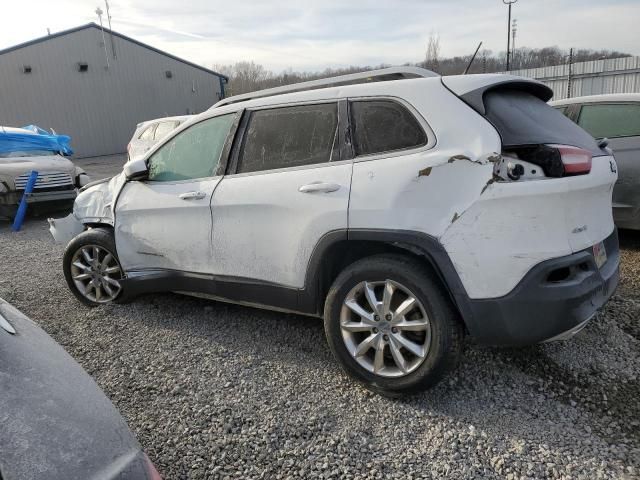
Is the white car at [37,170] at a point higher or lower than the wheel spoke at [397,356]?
higher

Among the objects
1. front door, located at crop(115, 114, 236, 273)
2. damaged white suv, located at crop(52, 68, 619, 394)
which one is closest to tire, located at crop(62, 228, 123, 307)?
front door, located at crop(115, 114, 236, 273)

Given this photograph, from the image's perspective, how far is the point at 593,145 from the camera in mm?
2893

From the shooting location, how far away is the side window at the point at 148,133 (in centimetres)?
1241

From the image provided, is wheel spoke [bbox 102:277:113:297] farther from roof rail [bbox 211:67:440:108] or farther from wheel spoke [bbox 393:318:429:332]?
wheel spoke [bbox 393:318:429:332]

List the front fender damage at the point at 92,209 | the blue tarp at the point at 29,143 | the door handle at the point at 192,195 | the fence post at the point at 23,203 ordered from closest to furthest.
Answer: the door handle at the point at 192,195 → the front fender damage at the point at 92,209 → the fence post at the point at 23,203 → the blue tarp at the point at 29,143

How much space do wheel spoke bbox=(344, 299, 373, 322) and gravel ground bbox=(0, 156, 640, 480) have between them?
49 cm

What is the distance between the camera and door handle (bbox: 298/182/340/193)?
2.86 metres

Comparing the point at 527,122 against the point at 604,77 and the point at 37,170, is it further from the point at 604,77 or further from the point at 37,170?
the point at 604,77

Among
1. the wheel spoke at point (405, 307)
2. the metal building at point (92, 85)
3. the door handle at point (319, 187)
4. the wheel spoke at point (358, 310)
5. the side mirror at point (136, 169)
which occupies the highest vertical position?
the metal building at point (92, 85)

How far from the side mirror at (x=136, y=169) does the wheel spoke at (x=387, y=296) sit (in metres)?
2.25

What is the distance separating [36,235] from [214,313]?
18.0 ft

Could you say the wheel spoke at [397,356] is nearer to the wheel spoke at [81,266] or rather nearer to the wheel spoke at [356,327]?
the wheel spoke at [356,327]

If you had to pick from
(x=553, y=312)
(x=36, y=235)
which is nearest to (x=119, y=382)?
(x=553, y=312)

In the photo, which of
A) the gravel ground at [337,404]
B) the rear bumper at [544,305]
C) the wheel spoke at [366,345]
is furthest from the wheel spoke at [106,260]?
the rear bumper at [544,305]
